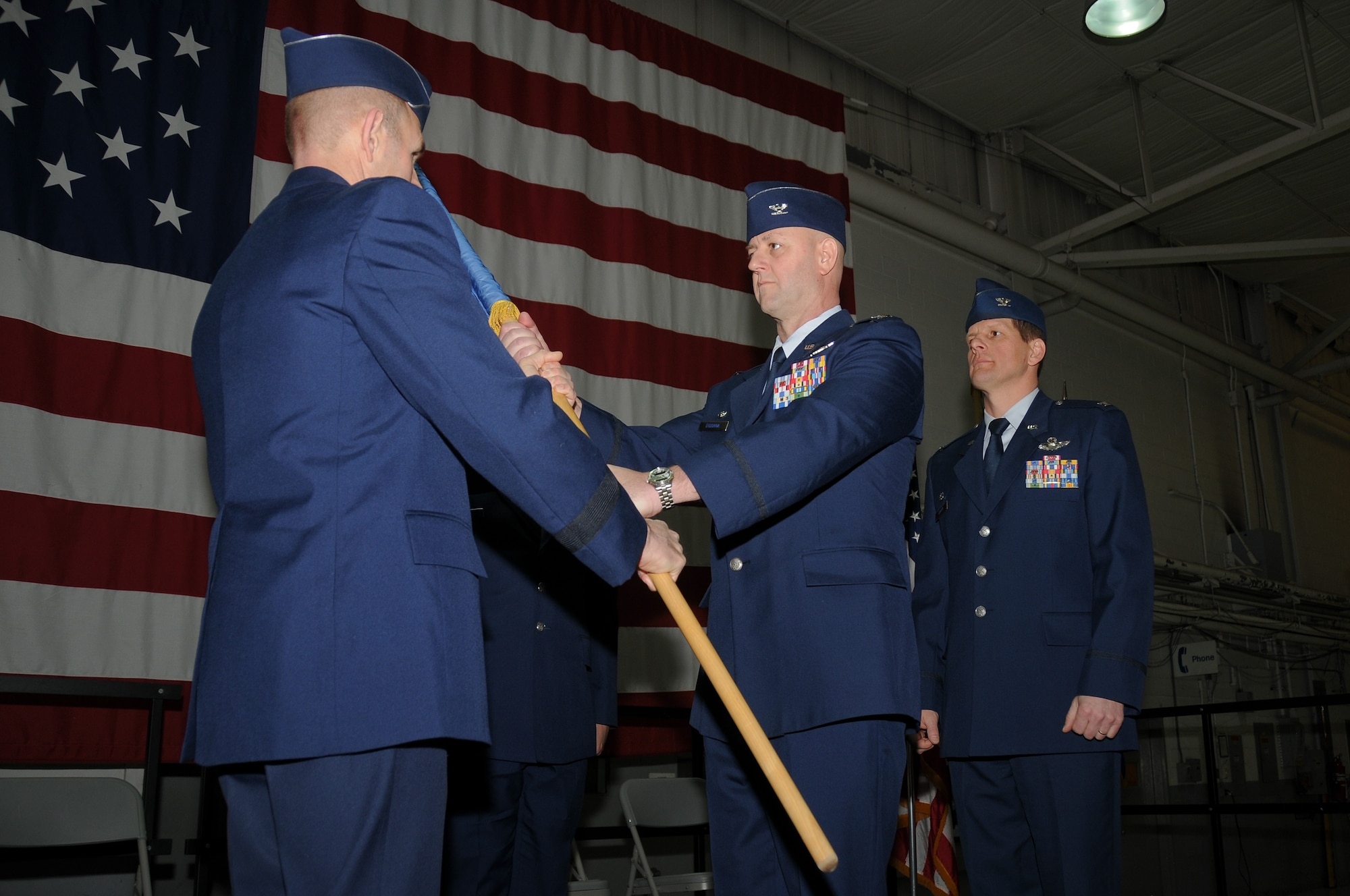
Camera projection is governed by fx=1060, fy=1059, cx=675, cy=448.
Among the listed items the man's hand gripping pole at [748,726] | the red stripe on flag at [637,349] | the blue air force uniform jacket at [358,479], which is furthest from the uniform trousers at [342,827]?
the red stripe on flag at [637,349]

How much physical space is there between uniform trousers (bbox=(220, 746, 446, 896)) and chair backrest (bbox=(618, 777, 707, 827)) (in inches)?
97.8

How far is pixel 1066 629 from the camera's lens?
2613 millimetres

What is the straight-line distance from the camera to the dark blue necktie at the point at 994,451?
2.88m

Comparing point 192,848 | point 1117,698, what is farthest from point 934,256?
point 192,848

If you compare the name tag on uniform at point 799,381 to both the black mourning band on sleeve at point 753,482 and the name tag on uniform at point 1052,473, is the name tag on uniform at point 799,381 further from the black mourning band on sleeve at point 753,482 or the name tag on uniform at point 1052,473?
the name tag on uniform at point 1052,473

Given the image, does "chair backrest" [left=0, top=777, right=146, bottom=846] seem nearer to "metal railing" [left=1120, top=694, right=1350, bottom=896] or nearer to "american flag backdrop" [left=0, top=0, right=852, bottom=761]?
"american flag backdrop" [left=0, top=0, right=852, bottom=761]

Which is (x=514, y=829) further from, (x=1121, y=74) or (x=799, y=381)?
(x=1121, y=74)

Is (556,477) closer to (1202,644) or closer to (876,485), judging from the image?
(876,485)

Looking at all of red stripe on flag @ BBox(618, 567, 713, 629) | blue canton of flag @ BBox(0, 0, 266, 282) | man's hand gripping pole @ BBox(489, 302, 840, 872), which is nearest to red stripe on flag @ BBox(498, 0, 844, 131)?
blue canton of flag @ BBox(0, 0, 266, 282)

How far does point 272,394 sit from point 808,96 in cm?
496

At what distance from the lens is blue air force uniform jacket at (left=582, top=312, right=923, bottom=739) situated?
1.82 m

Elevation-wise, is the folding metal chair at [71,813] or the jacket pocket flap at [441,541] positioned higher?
the jacket pocket flap at [441,541]

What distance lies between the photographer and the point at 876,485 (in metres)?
2.00

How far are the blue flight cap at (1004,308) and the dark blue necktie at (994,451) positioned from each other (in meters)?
0.35
